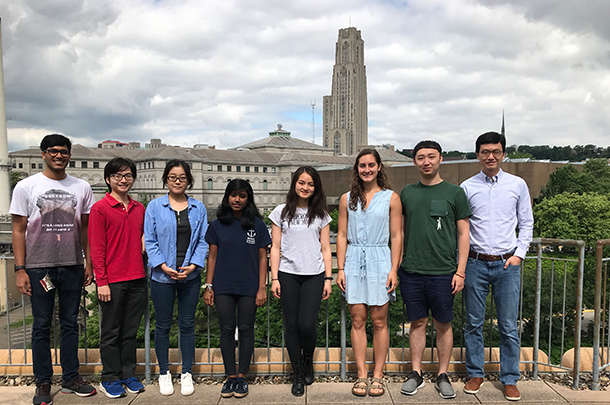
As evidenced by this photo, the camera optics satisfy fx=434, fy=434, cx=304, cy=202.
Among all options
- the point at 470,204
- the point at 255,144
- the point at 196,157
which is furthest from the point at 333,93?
the point at 470,204

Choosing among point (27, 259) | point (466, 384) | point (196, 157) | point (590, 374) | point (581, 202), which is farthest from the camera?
point (196, 157)

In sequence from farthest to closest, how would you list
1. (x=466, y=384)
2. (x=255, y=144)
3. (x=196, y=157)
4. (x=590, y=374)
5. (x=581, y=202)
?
(x=255, y=144)
(x=196, y=157)
(x=581, y=202)
(x=590, y=374)
(x=466, y=384)

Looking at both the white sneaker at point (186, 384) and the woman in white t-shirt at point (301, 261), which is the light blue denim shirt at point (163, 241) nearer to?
the woman in white t-shirt at point (301, 261)

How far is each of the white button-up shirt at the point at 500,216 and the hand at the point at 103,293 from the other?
346 centimetres

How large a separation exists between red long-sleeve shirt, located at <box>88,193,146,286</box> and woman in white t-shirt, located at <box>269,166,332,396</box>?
132 centimetres

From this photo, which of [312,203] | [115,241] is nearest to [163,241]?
[115,241]

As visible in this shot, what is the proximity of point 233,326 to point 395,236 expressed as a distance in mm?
1748

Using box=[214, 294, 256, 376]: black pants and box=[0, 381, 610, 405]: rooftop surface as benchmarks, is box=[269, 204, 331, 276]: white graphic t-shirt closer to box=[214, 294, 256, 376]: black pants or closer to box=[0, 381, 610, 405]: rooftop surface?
box=[214, 294, 256, 376]: black pants

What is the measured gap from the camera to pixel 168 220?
414cm

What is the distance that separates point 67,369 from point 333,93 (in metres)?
119

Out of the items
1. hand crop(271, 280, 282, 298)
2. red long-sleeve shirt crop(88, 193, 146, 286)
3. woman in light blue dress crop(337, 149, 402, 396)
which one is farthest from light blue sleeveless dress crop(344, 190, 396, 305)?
red long-sleeve shirt crop(88, 193, 146, 286)

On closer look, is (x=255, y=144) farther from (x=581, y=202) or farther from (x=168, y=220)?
(x=168, y=220)

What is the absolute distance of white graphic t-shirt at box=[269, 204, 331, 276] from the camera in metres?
4.05

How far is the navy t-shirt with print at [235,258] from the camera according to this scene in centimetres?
407
